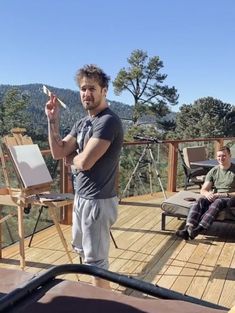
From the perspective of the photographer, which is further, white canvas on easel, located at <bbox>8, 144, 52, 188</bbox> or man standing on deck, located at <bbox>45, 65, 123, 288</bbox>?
white canvas on easel, located at <bbox>8, 144, 52, 188</bbox>

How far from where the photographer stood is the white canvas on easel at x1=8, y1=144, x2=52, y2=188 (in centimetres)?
319

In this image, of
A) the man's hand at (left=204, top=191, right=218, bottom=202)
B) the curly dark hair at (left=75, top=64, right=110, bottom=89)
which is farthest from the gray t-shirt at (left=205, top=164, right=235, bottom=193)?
the curly dark hair at (left=75, top=64, right=110, bottom=89)

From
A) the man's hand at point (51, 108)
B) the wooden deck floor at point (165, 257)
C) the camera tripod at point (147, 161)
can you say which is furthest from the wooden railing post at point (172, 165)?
the man's hand at point (51, 108)

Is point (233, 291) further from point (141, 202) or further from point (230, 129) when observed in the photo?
point (230, 129)

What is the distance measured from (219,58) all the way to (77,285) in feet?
96.6

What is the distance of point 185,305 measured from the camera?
4.21 feet

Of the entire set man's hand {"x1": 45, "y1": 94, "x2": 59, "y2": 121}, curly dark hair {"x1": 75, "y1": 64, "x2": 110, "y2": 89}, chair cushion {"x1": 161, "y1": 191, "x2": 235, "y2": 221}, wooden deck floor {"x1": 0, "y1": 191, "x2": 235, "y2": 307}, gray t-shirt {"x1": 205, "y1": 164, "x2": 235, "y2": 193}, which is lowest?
wooden deck floor {"x1": 0, "y1": 191, "x2": 235, "y2": 307}

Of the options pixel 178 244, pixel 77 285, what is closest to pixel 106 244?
pixel 77 285

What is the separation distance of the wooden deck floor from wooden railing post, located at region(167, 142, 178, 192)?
220 cm

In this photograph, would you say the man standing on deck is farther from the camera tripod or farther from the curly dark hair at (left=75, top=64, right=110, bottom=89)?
the camera tripod

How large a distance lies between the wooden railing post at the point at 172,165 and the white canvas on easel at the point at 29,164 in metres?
4.09

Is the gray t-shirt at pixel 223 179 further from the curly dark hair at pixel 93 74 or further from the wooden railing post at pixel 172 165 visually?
the curly dark hair at pixel 93 74

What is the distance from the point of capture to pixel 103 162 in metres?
2.22

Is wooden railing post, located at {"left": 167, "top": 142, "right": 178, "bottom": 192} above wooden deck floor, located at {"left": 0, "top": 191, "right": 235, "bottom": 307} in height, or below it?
above
